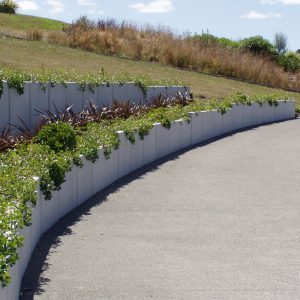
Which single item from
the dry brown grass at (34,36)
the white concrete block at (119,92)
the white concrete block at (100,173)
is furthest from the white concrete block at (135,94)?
the dry brown grass at (34,36)

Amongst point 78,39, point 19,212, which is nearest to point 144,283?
point 19,212

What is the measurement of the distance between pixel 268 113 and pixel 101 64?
6951 mm

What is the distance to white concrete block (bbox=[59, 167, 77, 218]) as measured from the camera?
11828mm

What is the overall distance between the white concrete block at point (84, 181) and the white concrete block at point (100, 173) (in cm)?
22

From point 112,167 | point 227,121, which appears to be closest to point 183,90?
point 227,121

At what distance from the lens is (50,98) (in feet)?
58.3

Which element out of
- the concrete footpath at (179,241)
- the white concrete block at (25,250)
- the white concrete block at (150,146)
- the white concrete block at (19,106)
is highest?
the white concrete block at (19,106)

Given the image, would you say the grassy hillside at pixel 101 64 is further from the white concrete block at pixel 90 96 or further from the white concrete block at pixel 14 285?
the white concrete block at pixel 14 285

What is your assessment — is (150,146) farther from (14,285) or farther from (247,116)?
(14,285)

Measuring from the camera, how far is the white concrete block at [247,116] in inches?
1103

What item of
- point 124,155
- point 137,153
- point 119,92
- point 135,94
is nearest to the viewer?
point 124,155

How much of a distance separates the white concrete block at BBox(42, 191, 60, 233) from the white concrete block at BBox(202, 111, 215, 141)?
12.1m

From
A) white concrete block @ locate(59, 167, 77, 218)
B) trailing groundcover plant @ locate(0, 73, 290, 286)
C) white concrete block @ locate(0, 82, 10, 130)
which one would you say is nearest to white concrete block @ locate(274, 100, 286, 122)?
trailing groundcover plant @ locate(0, 73, 290, 286)

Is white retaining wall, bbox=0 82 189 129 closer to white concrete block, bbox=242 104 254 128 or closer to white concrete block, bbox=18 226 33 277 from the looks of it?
white concrete block, bbox=242 104 254 128
